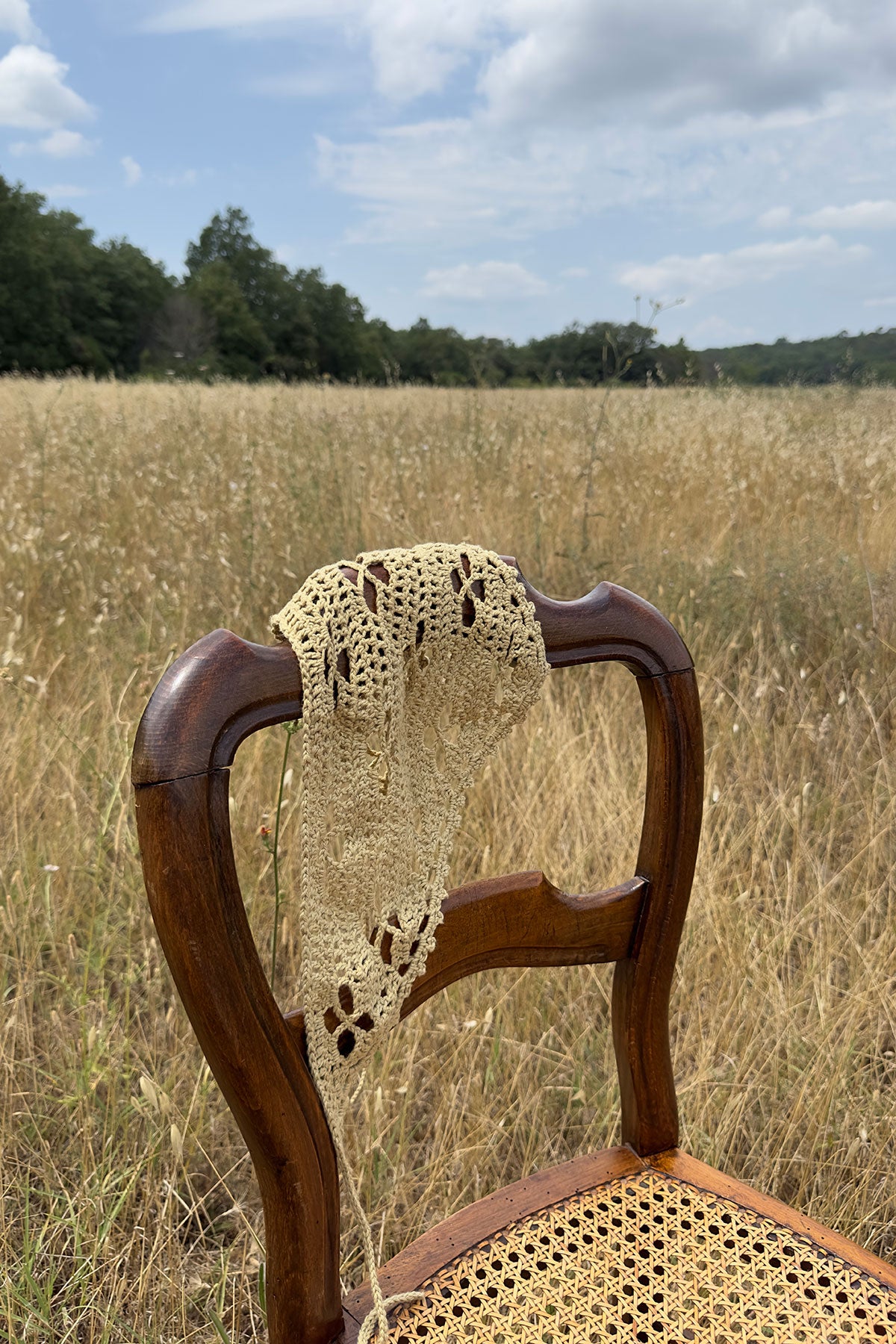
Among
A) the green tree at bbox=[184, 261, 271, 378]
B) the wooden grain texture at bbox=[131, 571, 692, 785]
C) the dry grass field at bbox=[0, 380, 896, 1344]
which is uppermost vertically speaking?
the green tree at bbox=[184, 261, 271, 378]

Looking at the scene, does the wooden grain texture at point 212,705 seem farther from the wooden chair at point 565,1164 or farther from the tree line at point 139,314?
the tree line at point 139,314

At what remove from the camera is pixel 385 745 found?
0.64 meters

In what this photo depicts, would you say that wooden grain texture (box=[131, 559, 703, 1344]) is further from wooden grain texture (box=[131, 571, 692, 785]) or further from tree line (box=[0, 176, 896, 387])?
tree line (box=[0, 176, 896, 387])

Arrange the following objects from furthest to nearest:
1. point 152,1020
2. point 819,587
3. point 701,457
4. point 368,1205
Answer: point 701,457 → point 819,587 → point 152,1020 → point 368,1205

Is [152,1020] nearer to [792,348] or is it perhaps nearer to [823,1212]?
[823,1212]

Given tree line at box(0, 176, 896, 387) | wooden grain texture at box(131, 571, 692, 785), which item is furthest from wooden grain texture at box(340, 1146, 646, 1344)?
tree line at box(0, 176, 896, 387)

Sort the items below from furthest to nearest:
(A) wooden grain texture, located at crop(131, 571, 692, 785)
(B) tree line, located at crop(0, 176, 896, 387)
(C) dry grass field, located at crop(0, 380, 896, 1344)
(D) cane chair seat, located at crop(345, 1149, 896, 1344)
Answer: (B) tree line, located at crop(0, 176, 896, 387) < (C) dry grass field, located at crop(0, 380, 896, 1344) < (D) cane chair seat, located at crop(345, 1149, 896, 1344) < (A) wooden grain texture, located at crop(131, 571, 692, 785)

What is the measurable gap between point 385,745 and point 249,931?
167 mm

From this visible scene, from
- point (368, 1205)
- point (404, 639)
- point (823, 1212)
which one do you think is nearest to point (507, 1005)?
point (368, 1205)

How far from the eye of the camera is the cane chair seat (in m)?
0.70

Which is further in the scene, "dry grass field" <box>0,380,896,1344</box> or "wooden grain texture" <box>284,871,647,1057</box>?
"dry grass field" <box>0,380,896,1344</box>

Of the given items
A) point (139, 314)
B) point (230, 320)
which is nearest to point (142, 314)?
point (139, 314)

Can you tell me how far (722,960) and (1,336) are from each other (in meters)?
28.3

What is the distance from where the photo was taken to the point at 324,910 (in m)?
0.63
